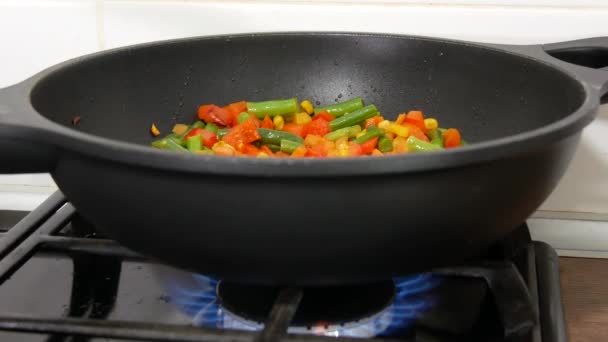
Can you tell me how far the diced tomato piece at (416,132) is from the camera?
865 mm

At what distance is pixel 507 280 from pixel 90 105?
1.64ft

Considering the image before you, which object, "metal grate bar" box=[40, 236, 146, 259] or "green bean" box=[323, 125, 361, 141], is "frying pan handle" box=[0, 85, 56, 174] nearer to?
"metal grate bar" box=[40, 236, 146, 259]

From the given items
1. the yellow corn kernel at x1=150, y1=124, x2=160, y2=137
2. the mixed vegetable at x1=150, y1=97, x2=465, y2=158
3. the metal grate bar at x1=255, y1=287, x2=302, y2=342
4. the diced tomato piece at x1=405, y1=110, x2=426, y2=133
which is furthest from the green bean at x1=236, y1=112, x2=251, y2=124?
the metal grate bar at x1=255, y1=287, x2=302, y2=342

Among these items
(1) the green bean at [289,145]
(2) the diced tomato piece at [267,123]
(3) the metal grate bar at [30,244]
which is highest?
(2) the diced tomato piece at [267,123]

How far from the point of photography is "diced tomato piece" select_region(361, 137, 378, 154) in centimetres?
84

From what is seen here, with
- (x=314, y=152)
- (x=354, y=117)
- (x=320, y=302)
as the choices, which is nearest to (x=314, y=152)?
(x=314, y=152)

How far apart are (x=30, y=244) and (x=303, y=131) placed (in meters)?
0.36

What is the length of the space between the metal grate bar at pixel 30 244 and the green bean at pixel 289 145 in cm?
27

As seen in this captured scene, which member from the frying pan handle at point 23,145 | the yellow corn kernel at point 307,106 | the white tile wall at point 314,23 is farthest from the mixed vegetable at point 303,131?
the frying pan handle at point 23,145

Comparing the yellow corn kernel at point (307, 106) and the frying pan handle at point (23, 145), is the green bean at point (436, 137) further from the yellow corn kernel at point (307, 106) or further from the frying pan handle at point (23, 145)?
the frying pan handle at point (23, 145)

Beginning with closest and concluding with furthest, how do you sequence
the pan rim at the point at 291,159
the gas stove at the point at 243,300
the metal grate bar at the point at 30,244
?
the pan rim at the point at 291,159 < the gas stove at the point at 243,300 < the metal grate bar at the point at 30,244

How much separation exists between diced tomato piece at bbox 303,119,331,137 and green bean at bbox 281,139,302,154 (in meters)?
0.05

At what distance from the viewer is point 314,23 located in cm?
99

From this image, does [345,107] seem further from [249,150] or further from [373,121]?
[249,150]
